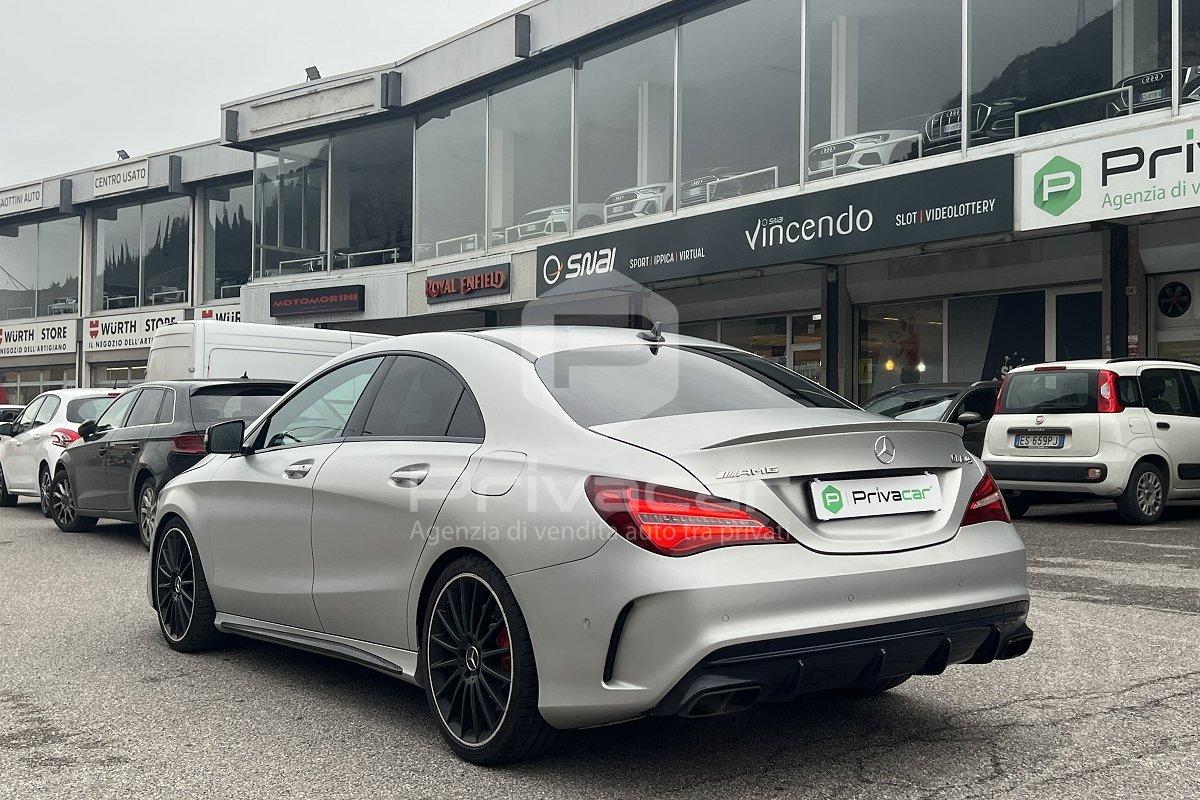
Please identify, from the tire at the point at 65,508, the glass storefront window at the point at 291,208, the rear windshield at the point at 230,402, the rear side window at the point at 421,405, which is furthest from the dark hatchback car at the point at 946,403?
the glass storefront window at the point at 291,208

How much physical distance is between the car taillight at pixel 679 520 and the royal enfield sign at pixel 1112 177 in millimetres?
12532

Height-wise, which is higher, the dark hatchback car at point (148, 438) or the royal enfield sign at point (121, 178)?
the royal enfield sign at point (121, 178)

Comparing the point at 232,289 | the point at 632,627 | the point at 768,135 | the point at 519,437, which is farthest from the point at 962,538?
the point at 232,289

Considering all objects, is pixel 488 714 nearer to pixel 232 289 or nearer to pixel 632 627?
pixel 632 627

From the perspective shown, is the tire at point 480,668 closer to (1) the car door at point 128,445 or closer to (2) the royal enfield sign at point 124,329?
(1) the car door at point 128,445

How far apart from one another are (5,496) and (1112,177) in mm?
15257

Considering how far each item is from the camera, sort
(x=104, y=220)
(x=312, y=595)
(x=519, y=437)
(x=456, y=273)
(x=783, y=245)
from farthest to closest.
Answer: (x=104, y=220), (x=456, y=273), (x=783, y=245), (x=312, y=595), (x=519, y=437)

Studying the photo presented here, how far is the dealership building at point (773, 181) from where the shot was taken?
1608cm

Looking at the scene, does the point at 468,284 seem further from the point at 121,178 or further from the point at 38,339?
the point at 38,339

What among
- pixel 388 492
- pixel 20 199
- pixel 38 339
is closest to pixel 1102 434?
pixel 388 492

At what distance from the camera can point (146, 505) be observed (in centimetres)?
1061

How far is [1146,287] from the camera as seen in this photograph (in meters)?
17.1

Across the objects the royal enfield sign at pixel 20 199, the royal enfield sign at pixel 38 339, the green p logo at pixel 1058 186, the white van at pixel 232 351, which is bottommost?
the white van at pixel 232 351

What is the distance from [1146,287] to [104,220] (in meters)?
34.0
